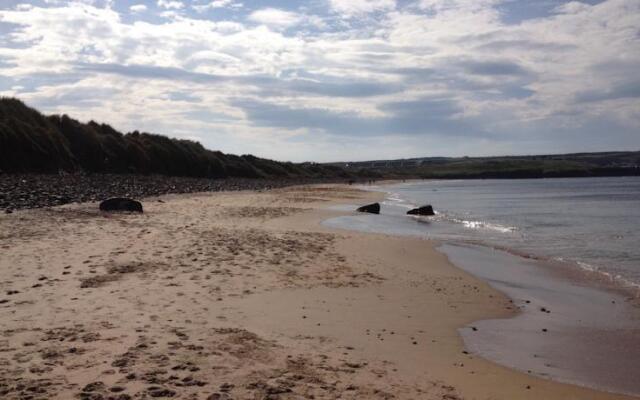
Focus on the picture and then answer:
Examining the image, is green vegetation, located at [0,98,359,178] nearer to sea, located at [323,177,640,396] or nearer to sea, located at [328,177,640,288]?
sea, located at [323,177,640,396]

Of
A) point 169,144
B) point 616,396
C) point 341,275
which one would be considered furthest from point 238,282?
point 169,144

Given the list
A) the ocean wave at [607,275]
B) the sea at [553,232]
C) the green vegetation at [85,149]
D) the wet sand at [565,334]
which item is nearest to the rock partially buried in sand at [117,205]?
the sea at [553,232]

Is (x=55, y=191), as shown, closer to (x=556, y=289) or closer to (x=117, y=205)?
(x=117, y=205)

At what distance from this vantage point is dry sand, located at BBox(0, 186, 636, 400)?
5125 mm

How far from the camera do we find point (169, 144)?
62438 mm

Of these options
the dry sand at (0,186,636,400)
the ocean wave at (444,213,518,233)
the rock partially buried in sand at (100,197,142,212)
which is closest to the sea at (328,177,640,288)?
the ocean wave at (444,213,518,233)

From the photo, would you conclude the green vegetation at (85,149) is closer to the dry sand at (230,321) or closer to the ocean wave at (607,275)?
the dry sand at (230,321)

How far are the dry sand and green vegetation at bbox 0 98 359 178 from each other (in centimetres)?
2260

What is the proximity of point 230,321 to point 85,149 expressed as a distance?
41.2m

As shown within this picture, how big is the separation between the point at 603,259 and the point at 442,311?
29.7 feet

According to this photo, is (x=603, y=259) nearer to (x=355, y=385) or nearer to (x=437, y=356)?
(x=437, y=356)

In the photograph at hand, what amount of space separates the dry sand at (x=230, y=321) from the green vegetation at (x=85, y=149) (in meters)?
22.6

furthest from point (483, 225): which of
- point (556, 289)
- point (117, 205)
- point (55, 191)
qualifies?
point (55, 191)

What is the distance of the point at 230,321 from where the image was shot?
7.31 m
